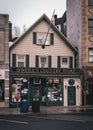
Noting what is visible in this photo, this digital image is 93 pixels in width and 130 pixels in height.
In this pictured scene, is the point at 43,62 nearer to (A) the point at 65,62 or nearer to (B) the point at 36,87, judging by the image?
(A) the point at 65,62

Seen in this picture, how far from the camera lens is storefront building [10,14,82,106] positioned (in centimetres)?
4112

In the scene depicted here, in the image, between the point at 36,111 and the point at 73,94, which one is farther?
the point at 73,94

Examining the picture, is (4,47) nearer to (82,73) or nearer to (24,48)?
(24,48)

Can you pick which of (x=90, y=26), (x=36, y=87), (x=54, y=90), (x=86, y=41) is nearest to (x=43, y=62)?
(x=36, y=87)

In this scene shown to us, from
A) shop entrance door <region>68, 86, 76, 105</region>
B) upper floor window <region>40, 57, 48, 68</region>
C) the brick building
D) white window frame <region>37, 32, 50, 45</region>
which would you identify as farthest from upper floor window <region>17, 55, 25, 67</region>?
the brick building

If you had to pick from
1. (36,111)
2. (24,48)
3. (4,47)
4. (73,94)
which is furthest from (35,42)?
(36,111)

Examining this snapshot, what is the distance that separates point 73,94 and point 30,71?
5532 millimetres

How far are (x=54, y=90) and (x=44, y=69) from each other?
106 inches

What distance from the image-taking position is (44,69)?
41562mm

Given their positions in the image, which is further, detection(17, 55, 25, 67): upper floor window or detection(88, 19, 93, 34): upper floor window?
detection(88, 19, 93, 34): upper floor window

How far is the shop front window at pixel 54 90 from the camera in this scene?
4228cm

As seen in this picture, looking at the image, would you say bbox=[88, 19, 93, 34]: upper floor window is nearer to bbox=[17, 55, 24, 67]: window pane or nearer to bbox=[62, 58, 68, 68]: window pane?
bbox=[62, 58, 68, 68]: window pane

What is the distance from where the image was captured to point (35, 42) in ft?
140

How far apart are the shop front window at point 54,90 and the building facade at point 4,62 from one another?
17.1 feet
